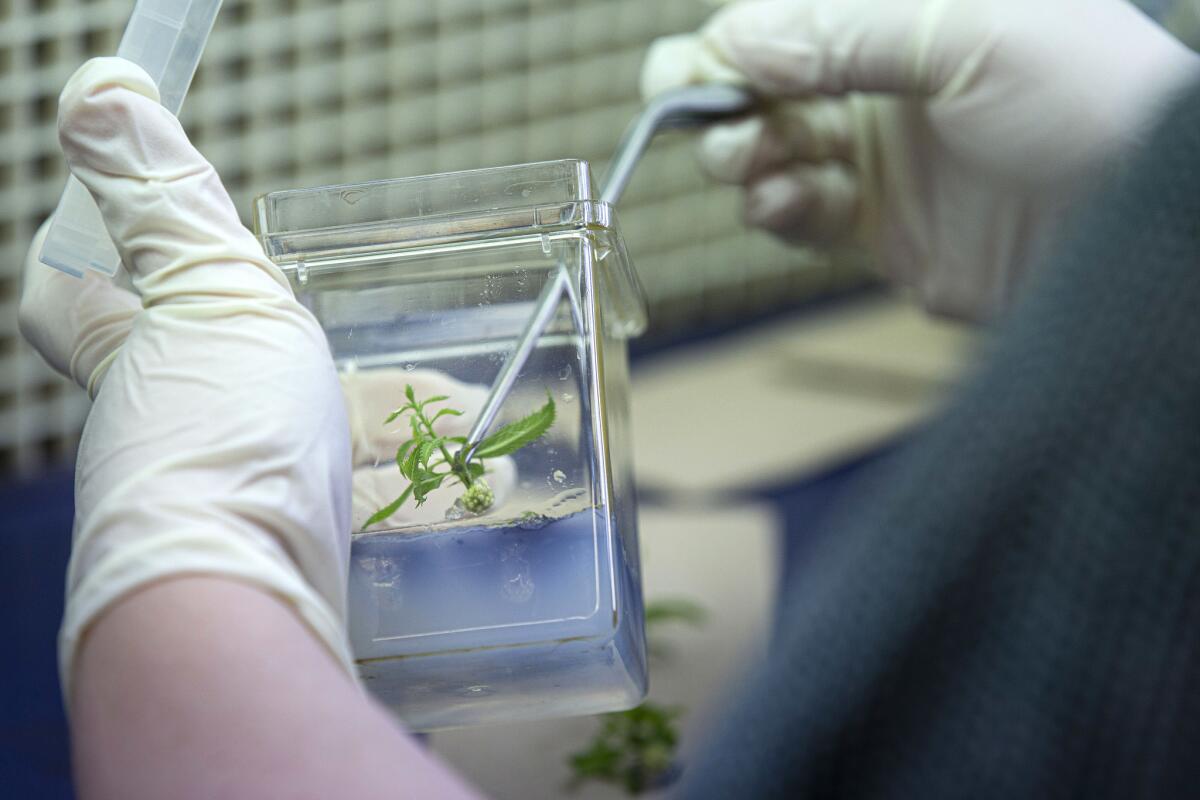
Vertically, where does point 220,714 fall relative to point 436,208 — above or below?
below

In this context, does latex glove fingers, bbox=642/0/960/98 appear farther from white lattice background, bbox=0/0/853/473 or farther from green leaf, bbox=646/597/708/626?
white lattice background, bbox=0/0/853/473

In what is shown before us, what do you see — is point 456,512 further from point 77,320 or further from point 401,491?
point 77,320

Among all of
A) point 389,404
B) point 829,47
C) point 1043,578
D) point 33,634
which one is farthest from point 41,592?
point 1043,578

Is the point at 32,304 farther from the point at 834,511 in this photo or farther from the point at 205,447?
the point at 834,511

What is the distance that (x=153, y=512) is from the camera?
1.37 ft

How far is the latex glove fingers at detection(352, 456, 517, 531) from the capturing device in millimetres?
499

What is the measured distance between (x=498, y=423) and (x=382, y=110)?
993 mm

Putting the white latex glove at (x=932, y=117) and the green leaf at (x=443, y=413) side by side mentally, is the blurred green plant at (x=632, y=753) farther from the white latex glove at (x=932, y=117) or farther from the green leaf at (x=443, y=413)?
the white latex glove at (x=932, y=117)

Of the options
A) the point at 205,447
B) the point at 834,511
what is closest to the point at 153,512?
the point at 205,447

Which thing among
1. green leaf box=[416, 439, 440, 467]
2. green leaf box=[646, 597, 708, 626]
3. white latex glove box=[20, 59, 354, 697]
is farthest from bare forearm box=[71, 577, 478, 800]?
green leaf box=[646, 597, 708, 626]

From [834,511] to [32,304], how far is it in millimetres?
915

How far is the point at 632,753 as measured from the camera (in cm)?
81

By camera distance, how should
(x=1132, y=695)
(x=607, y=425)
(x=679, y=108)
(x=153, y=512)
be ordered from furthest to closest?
(x=679, y=108) → (x=607, y=425) → (x=153, y=512) → (x=1132, y=695)

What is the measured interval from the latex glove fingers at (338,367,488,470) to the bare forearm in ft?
0.45
